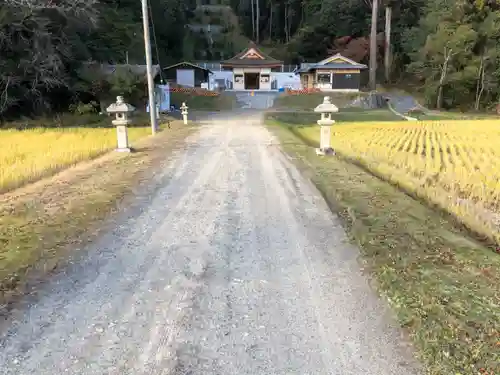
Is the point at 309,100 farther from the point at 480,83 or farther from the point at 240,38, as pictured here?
the point at 240,38

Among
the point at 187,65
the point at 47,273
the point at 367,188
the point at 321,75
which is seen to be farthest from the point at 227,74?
the point at 47,273

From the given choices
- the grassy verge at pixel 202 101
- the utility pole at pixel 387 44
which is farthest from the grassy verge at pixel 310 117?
the utility pole at pixel 387 44

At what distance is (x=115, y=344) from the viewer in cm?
264

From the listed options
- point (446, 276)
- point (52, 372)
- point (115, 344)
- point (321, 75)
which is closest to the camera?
point (52, 372)

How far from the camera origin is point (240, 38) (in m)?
68.4


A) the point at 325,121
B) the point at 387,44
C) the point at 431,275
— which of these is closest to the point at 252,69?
the point at 387,44

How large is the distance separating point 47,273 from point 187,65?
137 feet

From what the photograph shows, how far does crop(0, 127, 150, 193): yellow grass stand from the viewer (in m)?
7.95

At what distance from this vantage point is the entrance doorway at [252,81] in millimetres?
45966

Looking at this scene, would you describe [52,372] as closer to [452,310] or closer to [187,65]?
[452,310]

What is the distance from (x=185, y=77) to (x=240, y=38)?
91.9 feet

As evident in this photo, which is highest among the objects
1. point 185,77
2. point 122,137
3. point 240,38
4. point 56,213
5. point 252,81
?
point 240,38

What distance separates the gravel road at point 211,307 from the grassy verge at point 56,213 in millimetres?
280

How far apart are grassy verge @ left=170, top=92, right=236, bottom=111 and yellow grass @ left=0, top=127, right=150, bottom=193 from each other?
20.0 meters
